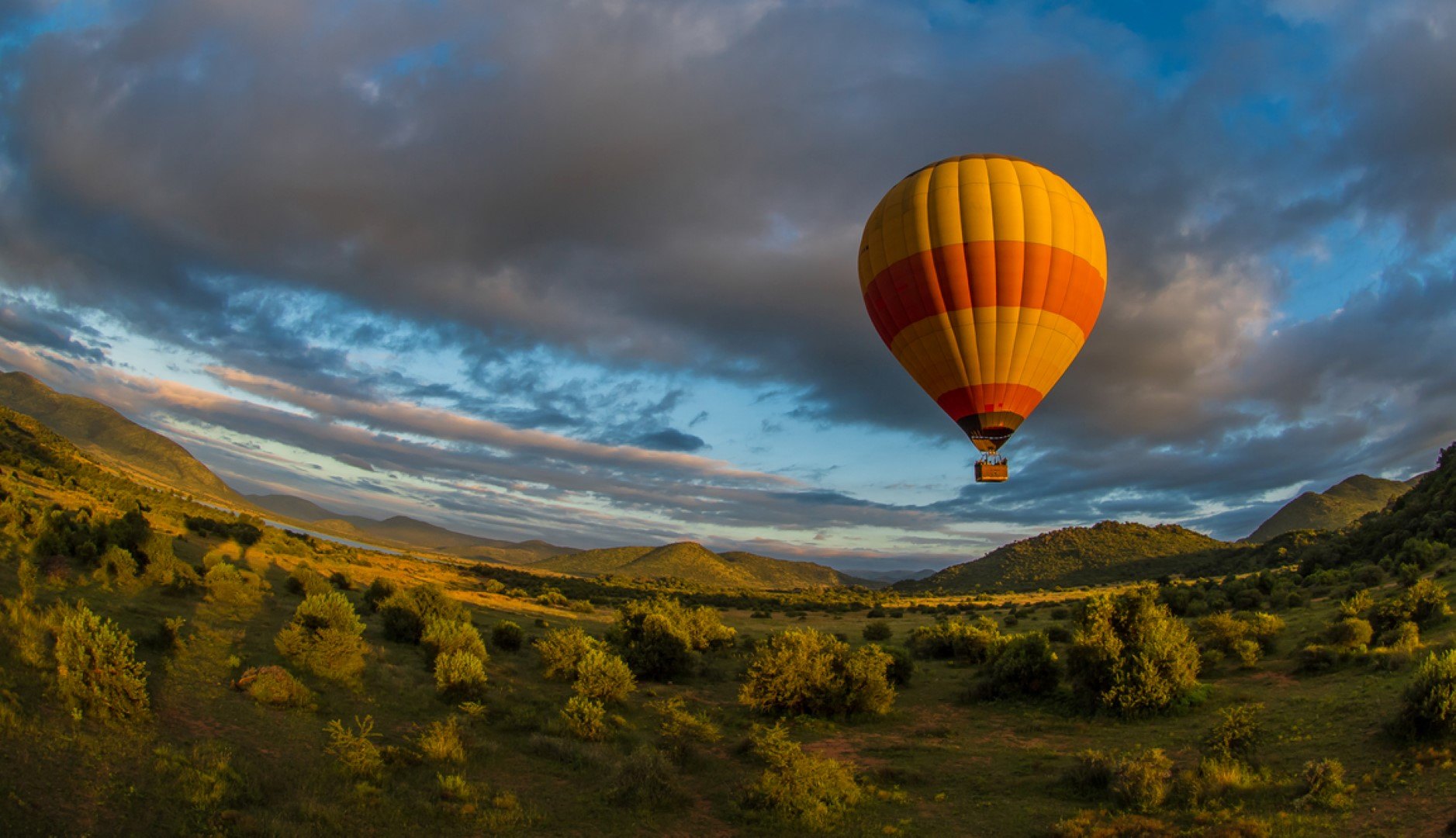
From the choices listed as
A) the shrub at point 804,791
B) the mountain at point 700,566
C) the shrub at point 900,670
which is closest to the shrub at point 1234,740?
the shrub at point 804,791

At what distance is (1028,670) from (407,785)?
17317 millimetres

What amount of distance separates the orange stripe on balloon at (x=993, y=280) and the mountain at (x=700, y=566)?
119552 millimetres

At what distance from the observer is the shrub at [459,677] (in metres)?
17.7

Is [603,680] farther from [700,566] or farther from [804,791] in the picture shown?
[700,566]

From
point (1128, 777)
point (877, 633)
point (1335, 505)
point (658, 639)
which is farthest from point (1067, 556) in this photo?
point (1128, 777)

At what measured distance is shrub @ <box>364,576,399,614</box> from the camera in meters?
27.5

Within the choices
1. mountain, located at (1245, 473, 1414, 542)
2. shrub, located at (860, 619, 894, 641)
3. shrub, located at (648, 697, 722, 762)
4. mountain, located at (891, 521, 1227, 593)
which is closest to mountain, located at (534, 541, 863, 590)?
mountain, located at (891, 521, 1227, 593)

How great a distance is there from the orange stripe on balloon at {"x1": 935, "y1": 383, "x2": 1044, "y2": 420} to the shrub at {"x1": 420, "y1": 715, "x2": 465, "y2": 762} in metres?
20.5

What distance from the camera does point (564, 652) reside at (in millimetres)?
21547

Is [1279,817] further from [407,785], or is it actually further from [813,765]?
[407,785]

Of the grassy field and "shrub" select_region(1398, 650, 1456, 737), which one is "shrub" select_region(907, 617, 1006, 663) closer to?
the grassy field

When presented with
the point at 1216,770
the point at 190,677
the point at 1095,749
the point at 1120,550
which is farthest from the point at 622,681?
the point at 1120,550

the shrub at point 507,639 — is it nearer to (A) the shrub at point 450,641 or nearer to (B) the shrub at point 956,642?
(A) the shrub at point 450,641

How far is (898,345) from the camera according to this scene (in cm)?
2714
